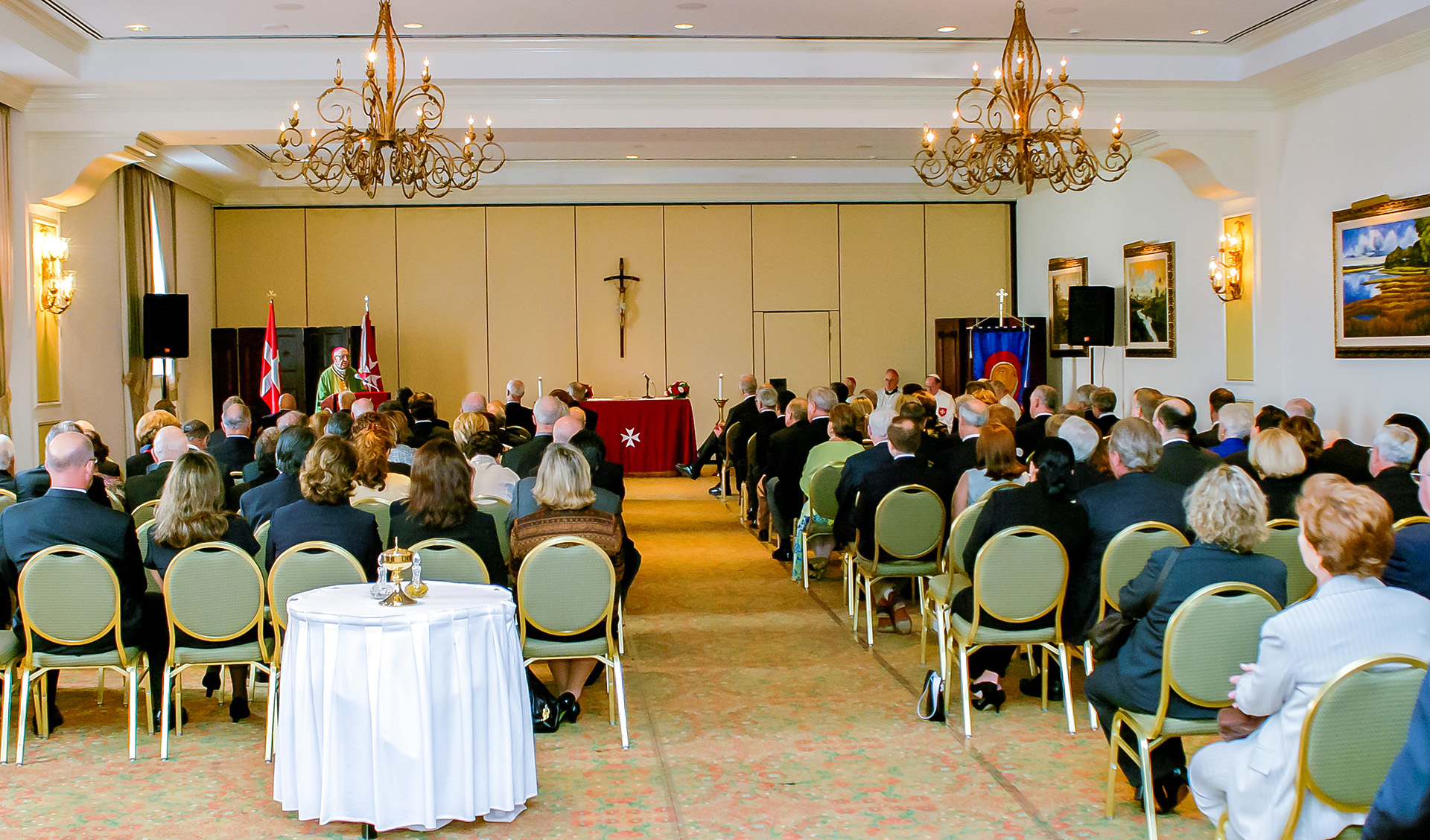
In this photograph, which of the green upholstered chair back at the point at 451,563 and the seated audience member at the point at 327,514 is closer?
the green upholstered chair back at the point at 451,563

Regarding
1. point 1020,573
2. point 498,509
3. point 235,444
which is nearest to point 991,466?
point 1020,573

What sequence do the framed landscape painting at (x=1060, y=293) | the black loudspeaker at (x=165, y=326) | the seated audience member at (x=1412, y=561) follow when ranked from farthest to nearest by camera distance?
the framed landscape painting at (x=1060, y=293) < the black loudspeaker at (x=165, y=326) < the seated audience member at (x=1412, y=561)

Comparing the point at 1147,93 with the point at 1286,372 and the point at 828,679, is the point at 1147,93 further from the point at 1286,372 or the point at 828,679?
the point at 828,679

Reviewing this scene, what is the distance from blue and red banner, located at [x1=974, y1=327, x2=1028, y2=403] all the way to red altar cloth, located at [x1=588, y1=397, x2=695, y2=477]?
3.73 m

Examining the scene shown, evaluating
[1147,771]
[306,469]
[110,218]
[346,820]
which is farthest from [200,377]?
[1147,771]

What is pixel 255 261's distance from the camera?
15.4 meters

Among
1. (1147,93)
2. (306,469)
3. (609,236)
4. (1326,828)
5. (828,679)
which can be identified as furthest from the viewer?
(609,236)

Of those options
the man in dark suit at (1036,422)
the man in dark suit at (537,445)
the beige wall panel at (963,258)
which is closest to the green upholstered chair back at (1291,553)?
the man in dark suit at (1036,422)

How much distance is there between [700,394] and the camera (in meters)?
16.2

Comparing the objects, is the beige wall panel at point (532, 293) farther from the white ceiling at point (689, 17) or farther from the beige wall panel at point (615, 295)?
the white ceiling at point (689, 17)

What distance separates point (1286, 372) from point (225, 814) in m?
9.52

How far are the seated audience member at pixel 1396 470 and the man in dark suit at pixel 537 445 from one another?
14.8 ft

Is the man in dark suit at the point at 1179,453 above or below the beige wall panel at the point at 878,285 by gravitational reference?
below

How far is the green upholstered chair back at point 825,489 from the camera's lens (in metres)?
7.49
